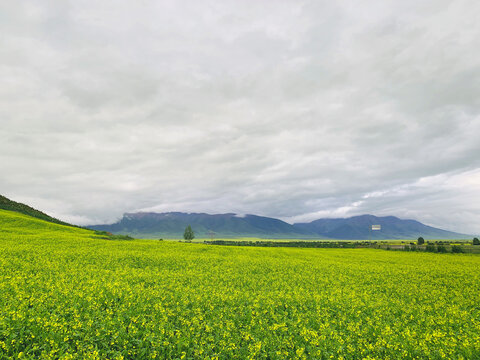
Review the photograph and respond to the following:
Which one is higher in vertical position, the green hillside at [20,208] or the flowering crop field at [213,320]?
the green hillside at [20,208]

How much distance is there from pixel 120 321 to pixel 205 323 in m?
3.73

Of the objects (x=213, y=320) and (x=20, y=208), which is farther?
(x=20, y=208)

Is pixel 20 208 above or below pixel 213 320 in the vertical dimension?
above

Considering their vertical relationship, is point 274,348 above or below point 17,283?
below

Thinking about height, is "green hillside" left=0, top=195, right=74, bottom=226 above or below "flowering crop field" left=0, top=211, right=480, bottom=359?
above

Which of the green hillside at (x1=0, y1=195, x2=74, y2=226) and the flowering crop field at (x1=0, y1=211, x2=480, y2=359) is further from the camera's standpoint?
the green hillside at (x1=0, y1=195, x2=74, y2=226)

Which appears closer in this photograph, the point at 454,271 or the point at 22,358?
the point at 22,358

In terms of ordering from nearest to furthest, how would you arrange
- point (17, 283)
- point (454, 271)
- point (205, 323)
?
point (205, 323) → point (17, 283) → point (454, 271)

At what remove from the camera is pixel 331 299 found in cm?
1617

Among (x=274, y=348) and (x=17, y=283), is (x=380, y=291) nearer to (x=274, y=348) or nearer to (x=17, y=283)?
(x=274, y=348)

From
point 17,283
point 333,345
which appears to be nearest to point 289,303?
point 333,345

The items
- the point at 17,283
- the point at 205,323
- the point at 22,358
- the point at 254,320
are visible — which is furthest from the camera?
the point at 17,283

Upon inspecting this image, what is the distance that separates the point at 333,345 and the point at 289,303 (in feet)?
17.5

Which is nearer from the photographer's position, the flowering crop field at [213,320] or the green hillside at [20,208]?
the flowering crop field at [213,320]
